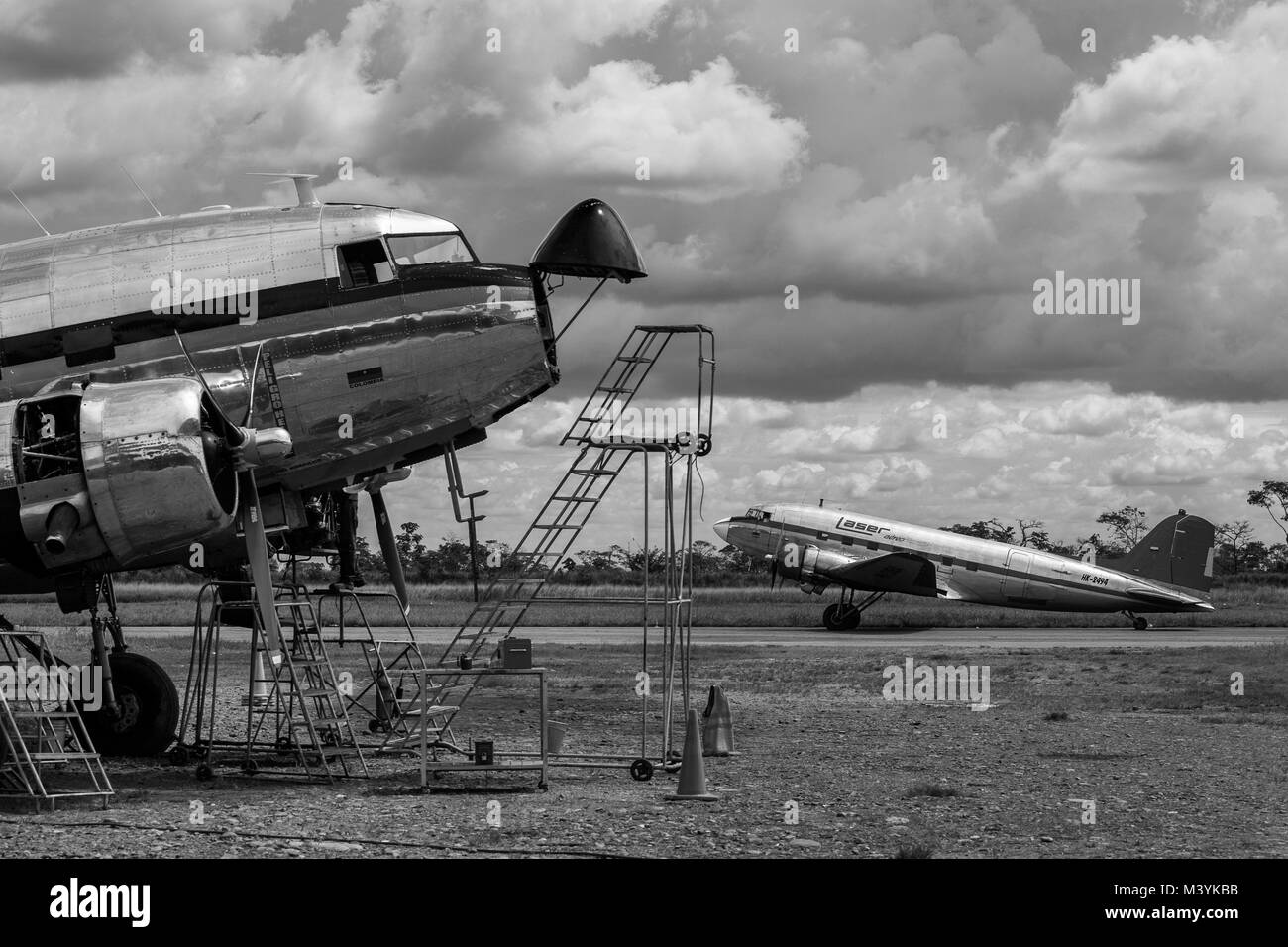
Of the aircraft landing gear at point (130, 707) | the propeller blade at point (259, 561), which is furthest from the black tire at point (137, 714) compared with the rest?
the propeller blade at point (259, 561)

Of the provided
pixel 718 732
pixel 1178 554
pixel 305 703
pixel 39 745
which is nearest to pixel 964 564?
pixel 1178 554

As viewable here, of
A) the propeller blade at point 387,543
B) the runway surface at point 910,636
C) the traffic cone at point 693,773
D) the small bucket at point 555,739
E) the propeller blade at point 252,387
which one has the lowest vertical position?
the runway surface at point 910,636

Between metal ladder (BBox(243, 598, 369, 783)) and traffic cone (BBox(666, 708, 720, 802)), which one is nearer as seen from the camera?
traffic cone (BBox(666, 708, 720, 802))

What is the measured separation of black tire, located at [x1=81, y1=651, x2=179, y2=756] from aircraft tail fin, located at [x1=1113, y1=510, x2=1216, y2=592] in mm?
40071

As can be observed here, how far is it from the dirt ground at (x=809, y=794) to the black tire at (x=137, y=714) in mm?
282

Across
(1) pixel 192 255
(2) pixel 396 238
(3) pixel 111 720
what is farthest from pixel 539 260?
(3) pixel 111 720

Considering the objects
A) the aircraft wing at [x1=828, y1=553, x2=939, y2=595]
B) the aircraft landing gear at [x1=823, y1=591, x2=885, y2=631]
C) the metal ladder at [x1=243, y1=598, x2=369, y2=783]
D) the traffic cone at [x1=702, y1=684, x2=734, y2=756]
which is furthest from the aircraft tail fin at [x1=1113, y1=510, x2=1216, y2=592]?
the metal ladder at [x1=243, y1=598, x2=369, y2=783]

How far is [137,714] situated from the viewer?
1839 centimetres

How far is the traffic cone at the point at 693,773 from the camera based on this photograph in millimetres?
15202

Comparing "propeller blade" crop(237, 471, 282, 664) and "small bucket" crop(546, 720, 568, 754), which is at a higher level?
"propeller blade" crop(237, 471, 282, 664)

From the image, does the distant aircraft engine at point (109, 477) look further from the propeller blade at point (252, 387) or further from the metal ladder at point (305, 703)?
the metal ladder at point (305, 703)

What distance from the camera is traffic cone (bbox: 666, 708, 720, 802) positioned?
49.9 ft

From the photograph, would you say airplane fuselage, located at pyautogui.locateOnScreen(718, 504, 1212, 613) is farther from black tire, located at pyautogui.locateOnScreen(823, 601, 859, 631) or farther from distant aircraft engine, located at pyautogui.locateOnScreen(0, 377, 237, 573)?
distant aircraft engine, located at pyautogui.locateOnScreen(0, 377, 237, 573)
